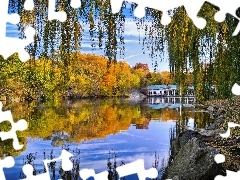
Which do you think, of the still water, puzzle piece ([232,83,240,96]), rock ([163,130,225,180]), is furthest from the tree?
the still water

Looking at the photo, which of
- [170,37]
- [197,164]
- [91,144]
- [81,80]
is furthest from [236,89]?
[81,80]

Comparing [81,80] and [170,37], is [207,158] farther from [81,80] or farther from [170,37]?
[81,80]

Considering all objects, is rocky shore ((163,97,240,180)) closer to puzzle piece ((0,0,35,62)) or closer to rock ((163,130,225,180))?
rock ((163,130,225,180))

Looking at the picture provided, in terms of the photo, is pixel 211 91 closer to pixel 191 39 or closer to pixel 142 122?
pixel 191 39

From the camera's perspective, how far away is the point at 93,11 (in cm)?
372

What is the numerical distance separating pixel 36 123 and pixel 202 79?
18.8 m

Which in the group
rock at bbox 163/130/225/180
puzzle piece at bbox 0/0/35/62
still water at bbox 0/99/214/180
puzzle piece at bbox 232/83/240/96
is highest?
puzzle piece at bbox 0/0/35/62

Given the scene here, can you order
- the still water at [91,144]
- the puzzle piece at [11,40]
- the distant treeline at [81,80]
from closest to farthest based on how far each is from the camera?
the puzzle piece at [11,40], the still water at [91,144], the distant treeline at [81,80]

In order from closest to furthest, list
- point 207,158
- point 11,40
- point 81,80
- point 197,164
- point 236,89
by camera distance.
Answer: point 11,40 < point 236,89 < point 207,158 < point 197,164 < point 81,80

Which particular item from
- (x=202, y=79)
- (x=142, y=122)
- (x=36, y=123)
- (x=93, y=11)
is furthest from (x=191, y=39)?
(x=142, y=122)

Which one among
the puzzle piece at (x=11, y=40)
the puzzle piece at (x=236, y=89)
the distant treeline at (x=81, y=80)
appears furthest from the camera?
the distant treeline at (x=81, y=80)

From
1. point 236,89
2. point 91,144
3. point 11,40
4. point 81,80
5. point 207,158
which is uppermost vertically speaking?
point 11,40

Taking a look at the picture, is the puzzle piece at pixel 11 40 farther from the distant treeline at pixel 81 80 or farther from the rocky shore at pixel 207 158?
the rocky shore at pixel 207 158

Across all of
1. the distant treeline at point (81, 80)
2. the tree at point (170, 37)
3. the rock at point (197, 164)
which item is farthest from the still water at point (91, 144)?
the tree at point (170, 37)
